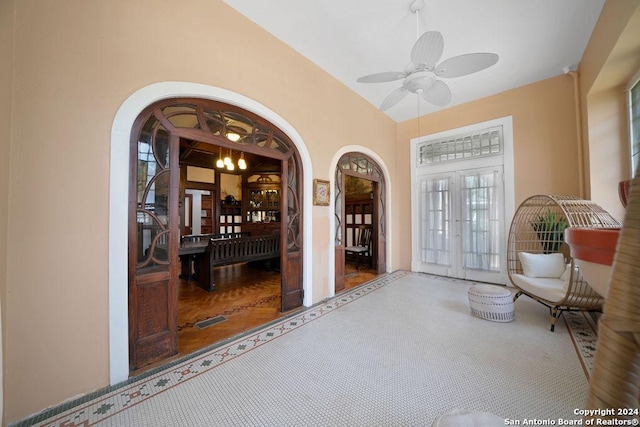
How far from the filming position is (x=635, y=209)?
34 centimetres

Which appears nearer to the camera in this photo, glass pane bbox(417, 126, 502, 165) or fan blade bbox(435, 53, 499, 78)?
fan blade bbox(435, 53, 499, 78)

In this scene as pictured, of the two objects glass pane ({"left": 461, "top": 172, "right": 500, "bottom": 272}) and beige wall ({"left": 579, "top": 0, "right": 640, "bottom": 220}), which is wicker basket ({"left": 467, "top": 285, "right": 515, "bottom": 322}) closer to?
glass pane ({"left": 461, "top": 172, "right": 500, "bottom": 272})

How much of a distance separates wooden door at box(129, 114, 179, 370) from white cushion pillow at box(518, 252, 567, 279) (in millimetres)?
4515

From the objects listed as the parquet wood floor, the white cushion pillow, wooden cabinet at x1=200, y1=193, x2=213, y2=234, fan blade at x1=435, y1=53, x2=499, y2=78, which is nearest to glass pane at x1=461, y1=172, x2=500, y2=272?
the white cushion pillow

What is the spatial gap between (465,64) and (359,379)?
3149 millimetres

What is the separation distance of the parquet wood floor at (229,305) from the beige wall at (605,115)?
385cm

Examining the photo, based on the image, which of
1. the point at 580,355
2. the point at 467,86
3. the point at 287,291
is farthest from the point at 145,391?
the point at 467,86

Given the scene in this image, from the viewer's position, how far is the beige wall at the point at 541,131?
3955 millimetres

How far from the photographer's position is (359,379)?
6.56 ft

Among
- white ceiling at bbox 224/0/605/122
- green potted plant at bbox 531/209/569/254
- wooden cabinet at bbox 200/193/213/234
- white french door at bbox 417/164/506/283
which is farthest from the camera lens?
wooden cabinet at bbox 200/193/213/234

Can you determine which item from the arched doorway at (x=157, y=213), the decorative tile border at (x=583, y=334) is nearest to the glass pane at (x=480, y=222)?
the decorative tile border at (x=583, y=334)

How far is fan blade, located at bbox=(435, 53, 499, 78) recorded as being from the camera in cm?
233

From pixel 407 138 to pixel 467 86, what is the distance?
1.67 meters

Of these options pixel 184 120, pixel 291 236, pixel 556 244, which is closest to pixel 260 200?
pixel 291 236
